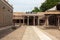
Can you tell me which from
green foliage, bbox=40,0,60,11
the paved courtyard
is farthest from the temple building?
green foliage, bbox=40,0,60,11

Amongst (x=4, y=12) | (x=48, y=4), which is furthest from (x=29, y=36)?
(x=48, y=4)

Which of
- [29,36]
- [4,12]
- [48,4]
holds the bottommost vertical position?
[29,36]

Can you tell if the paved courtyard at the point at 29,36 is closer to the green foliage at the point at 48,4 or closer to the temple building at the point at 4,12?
the temple building at the point at 4,12

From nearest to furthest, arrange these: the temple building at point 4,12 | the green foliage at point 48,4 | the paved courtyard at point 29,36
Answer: the paved courtyard at point 29,36
the temple building at point 4,12
the green foliage at point 48,4

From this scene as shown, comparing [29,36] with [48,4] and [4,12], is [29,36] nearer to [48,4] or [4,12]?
[4,12]

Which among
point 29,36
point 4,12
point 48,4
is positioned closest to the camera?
point 29,36

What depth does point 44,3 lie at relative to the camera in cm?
11375

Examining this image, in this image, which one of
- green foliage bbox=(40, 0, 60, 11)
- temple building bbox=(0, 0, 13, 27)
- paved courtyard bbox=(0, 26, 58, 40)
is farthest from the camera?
green foliage bbox=(40, 0, 60, 11)

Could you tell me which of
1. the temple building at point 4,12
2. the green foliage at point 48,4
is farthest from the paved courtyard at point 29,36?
the green foliage at point 48,4

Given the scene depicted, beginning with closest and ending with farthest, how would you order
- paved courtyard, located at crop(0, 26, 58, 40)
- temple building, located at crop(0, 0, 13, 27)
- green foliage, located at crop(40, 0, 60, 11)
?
paved courtyard, located at crop(0, 26, 58, 40), temple building, located at crop(0, 0, 13, 27), green foliage, located at crop(40, 0, 60, 11)

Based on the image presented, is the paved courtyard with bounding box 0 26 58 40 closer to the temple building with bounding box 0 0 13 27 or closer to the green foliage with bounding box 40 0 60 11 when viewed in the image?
the temple building with bounding box 0 0 13 27

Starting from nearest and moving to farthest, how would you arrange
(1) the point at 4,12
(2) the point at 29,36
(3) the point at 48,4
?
(2) the point at 29,36 → (1) the point at 4,12 → (3) the point at 48,4

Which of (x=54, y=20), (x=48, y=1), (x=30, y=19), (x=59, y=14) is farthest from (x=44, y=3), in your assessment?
(x=59, y=14)

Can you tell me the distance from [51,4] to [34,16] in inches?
1228
